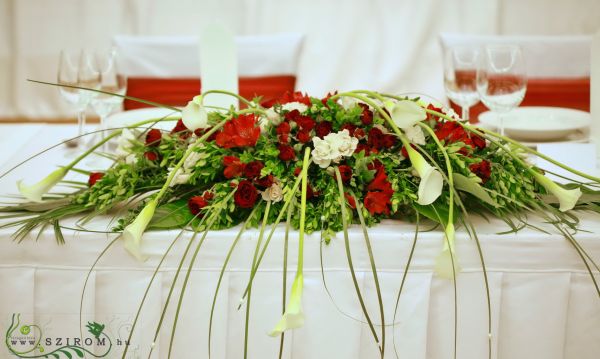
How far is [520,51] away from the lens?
131cm

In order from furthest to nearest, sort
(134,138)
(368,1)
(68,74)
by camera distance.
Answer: (368,1) < (68,74) < (134,138)

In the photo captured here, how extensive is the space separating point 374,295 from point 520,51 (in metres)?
0.62

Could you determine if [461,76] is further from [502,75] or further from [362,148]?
[362,148]

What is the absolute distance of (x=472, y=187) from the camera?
33.6 inches

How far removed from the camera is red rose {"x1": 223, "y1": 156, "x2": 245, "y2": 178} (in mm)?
892

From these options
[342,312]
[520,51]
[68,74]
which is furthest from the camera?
[68,74]

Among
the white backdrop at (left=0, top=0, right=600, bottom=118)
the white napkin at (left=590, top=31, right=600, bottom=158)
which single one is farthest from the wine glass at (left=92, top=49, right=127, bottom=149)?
the white backdrop at (left=0, top=0, right=600, bottom=118)

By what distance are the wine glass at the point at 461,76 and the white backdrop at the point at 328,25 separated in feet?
6.06

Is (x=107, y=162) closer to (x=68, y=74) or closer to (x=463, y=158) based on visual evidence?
(x=68, y=74)

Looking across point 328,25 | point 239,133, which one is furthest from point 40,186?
point 328,25

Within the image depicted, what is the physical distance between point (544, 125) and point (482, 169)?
686mm

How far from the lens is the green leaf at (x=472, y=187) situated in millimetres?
841

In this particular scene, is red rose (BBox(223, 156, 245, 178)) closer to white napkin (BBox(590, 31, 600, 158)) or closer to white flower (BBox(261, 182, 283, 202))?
white flower (BBox(261, 182, 283, 202))

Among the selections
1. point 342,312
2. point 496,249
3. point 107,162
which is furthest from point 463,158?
point 107,162
